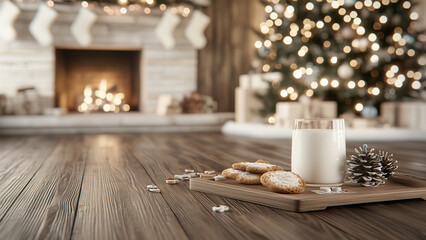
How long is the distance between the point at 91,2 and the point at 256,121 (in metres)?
2.25

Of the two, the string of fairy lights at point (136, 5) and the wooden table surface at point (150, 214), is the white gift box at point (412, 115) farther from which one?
the string of fairy lights at point (136, 5)

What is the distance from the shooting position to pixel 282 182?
1.04 metres

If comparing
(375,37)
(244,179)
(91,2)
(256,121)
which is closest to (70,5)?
(91,2)

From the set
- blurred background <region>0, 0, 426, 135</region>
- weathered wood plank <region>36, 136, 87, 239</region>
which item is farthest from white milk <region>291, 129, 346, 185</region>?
blurred background <region>0, 0, 426, 135</region>

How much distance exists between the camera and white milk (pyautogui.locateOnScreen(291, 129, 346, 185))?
44.8 inches

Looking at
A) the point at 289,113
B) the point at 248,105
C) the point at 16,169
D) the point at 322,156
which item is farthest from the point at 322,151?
the point at 248,105

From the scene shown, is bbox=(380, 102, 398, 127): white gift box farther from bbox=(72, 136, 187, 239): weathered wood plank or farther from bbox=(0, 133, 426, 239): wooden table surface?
bbox=(72, 136, 187, 239): weathered wood plank

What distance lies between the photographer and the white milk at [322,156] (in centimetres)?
114

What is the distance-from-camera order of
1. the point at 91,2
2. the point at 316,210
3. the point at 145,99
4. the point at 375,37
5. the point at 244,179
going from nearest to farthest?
1. the point at 316,210
2. the point at 244,179
3. the point at 375,37
4. the point at 91,2
5. the point at 145,99

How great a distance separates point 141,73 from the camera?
5320 millimetres

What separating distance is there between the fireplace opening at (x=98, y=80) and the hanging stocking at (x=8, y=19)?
0.63 m

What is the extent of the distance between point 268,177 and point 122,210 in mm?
363

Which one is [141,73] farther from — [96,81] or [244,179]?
[244,179]

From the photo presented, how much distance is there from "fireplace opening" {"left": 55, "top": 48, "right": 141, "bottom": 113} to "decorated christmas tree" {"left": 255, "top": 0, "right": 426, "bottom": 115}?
2075 millimetres
